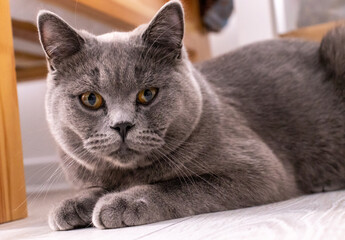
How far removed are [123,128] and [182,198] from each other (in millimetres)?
269

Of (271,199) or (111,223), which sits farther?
(271,199)

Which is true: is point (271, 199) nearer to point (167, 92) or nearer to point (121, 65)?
point (167, 92)

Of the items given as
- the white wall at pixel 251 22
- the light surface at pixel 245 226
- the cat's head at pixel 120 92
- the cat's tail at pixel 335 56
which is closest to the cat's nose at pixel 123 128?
the cat's head at pixel 120 92

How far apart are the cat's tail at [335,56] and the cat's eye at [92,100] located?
1.01 metres

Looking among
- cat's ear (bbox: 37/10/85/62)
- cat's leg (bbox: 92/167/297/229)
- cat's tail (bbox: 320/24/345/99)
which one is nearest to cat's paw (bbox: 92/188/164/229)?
cat's leg (bbox: 92/167/297/229)

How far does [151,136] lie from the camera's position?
49.6 inches

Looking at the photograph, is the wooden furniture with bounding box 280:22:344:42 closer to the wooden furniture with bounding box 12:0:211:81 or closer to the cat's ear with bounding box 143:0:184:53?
the wooden furniture with bounding box 12:0:211:81

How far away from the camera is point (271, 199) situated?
1451 millimetres

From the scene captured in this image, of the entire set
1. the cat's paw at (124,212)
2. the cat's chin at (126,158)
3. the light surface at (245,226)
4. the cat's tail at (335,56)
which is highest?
the cat's tail at (335,56)

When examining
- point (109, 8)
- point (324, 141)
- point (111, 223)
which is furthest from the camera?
point (109, 8)

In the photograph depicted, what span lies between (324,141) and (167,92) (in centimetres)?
71

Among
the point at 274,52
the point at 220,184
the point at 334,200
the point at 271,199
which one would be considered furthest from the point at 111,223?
the point at 274,52

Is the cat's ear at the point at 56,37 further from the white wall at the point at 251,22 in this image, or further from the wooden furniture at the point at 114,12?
the white wall at the point at 251,22

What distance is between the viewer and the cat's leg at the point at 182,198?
1197 mm
